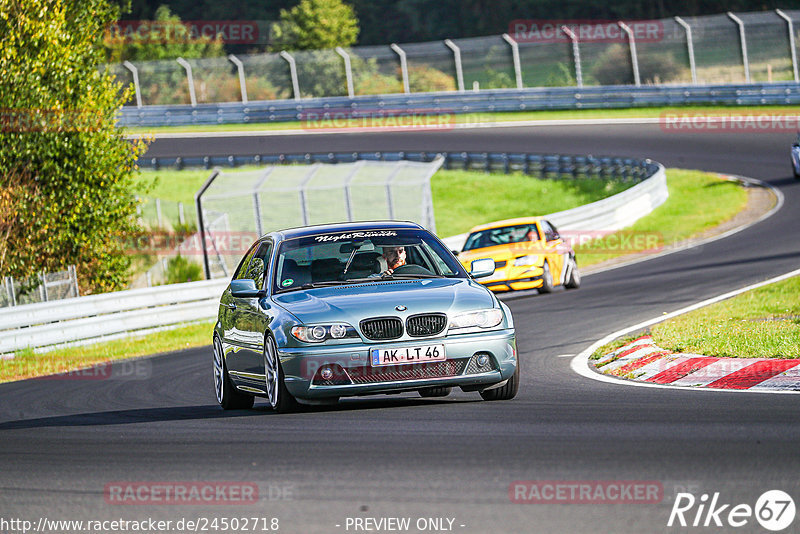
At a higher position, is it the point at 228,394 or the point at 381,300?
the point at 381,300

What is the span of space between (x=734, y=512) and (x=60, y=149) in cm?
2199

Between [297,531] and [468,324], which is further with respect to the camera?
[468,324]

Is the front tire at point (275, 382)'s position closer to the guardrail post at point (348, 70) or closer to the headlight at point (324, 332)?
the headlight at point (324, 332)

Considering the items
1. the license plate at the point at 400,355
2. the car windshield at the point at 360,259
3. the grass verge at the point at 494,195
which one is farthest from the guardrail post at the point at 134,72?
the license plate at the point at 400,355

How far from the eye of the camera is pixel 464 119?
52281 mm

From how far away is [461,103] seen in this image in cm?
5250

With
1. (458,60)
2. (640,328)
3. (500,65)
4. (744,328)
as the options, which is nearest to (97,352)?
(640,328)

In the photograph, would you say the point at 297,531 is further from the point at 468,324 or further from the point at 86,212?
the point at 86,212

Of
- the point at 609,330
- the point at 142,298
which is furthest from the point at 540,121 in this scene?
the point at 609,330

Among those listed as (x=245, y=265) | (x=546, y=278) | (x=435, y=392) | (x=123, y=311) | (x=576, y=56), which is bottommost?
(x=123, y=311)

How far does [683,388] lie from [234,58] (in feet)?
155

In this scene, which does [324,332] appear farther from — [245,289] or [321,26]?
[321,26]

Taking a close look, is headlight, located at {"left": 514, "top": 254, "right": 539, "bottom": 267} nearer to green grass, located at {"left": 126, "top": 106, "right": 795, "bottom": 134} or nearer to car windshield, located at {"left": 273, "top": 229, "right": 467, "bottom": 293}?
car windshield, located at {"left": 273, "top": 229, "right": 467, "bottom": 293}

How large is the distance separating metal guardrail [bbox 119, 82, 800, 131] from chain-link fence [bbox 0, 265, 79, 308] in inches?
936
